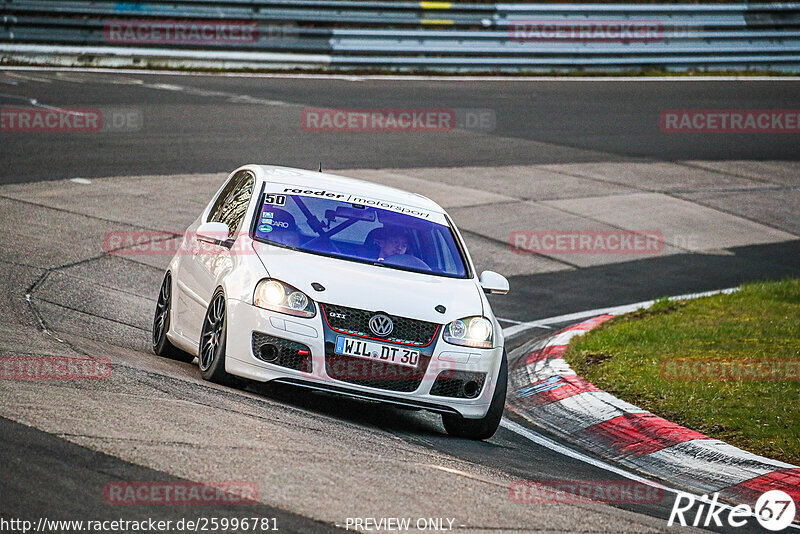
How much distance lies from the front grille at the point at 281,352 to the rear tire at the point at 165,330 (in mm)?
1685

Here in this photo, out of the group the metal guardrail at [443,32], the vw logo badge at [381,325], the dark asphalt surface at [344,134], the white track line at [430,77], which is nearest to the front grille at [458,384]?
the vw logo badge at [381,325]

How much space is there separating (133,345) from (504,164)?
11.5 m

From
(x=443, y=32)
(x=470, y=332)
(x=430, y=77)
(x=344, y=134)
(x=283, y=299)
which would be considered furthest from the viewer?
(x=443, y=32)

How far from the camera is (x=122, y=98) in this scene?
21.7 m

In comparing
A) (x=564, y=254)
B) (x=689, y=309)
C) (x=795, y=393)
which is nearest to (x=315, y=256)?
(x=795, y=393)

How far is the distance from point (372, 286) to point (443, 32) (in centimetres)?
2072

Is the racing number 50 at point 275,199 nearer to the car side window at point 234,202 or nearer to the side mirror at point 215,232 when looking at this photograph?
the car side window at point 234,202

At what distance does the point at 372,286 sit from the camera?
7.79 metres

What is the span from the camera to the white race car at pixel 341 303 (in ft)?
24.8

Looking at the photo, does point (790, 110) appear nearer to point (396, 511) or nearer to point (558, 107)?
point (558, 107)

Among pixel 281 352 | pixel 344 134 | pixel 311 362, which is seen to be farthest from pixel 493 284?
pixel 344 134

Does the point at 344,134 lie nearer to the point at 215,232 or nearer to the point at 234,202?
the point at 234,202

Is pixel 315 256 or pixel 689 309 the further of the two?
pixel 689 309

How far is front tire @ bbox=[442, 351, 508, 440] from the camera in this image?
801 centimetres
